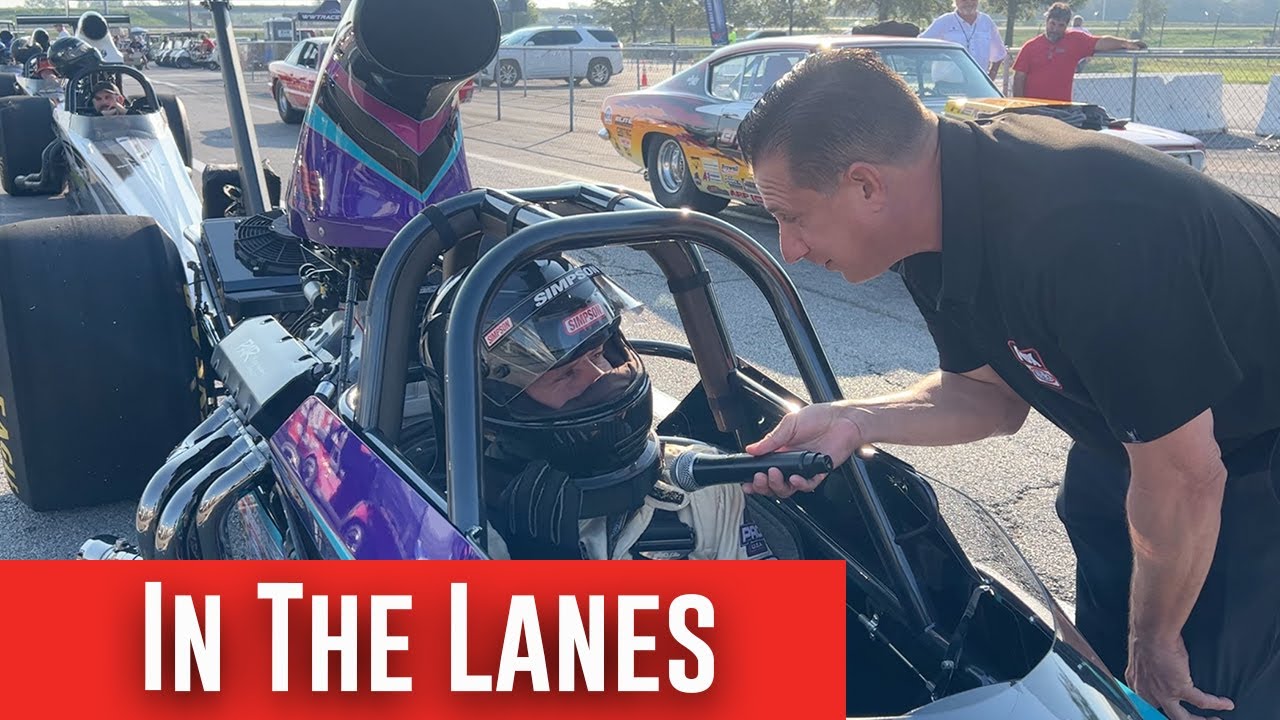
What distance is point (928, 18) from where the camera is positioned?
1286 inches

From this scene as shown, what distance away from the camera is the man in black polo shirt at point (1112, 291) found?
5.56 feet

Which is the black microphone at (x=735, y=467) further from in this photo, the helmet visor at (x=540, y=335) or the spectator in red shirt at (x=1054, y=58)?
the spectator in red shirt at (x=1054, y=58)

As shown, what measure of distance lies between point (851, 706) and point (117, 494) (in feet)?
8.68

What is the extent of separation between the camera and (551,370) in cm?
223

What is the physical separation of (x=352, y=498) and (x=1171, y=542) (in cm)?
138

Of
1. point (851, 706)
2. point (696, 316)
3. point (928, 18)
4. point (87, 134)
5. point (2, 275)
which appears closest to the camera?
point (851, 706)

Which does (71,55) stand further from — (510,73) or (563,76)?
(563,76)

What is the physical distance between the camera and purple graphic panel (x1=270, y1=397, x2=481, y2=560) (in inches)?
75.7

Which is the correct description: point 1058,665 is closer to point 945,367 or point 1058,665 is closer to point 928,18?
point 945,367

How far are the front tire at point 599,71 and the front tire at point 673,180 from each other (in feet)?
59.1

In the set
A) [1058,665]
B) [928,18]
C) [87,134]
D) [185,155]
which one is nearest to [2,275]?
[1058,665]

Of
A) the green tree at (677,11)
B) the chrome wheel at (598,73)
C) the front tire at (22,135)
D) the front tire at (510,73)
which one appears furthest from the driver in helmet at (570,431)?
the green tree at (677,11)

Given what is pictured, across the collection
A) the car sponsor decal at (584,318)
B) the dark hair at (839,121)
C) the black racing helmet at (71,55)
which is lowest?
the car sponsor decal at (584,318)

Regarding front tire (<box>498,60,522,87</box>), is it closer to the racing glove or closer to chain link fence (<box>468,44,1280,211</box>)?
chain link fence (<box>468,44,1280,211</box>)
